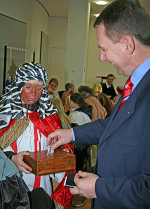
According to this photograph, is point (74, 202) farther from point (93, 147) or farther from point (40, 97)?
point (40, 97)

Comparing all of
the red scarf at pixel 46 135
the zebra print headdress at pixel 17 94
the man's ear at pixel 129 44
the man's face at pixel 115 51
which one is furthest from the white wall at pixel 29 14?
the man's ear at pixel 129 44

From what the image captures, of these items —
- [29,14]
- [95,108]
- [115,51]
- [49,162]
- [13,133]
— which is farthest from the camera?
[29,14]

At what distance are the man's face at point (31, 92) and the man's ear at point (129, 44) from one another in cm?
110

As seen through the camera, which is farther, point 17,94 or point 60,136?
point 17,94

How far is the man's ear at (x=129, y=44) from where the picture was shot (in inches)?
41.9

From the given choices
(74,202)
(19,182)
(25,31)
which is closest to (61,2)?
(25,31)

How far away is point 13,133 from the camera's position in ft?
6.52

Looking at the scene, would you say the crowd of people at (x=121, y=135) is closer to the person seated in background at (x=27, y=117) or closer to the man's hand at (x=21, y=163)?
the man's hand at (x=21, y=163)

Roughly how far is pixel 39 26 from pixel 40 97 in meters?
8.02

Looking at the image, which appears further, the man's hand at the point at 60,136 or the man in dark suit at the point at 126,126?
the man's hand at the point at 60,136

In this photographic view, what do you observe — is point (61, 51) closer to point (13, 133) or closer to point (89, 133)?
point (13, 133)

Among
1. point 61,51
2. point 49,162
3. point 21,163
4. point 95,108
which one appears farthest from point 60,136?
point 61,51

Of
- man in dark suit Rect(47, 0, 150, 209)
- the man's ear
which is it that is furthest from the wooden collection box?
the man's ear

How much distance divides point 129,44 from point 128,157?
0.51 m
